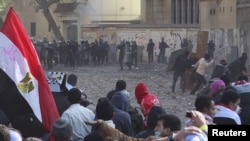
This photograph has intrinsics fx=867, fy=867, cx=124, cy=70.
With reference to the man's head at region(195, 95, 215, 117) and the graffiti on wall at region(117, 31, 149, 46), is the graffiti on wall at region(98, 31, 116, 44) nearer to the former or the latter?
the graffiti on wall at region(117, 31, 149, 46)

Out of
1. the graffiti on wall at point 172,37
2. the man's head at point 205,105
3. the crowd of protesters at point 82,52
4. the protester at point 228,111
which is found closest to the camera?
the man's head at point 205,105

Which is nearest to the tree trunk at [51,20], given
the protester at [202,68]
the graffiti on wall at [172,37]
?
the graffiti on wall at [172,37]

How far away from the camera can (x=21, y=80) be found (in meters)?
9.64

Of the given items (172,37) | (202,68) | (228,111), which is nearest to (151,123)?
(228,111)

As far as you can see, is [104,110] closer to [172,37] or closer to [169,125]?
[169,125]

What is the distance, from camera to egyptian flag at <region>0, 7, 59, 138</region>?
375 inches

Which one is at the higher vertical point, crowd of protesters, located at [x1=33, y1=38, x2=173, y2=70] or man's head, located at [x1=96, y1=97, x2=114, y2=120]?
man's head, located at [x1=96, y1=97, x2=114, y2=120]

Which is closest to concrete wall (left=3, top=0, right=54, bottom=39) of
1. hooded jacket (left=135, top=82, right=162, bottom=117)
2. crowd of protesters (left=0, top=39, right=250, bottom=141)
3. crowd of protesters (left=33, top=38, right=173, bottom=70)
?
crowd of protesters (left=33, top=38, right=173, bottom=70)

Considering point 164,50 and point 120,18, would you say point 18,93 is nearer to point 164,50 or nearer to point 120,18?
point 164,50

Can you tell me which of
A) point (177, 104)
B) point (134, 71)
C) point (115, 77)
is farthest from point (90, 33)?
point (177, 104)

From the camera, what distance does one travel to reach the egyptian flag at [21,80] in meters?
9.52

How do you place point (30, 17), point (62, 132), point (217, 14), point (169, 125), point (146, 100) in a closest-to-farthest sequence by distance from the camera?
point (169, 125), point (62, 132), point (146, 100), point (217, 14), point (30, 17)

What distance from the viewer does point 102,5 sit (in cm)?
6625

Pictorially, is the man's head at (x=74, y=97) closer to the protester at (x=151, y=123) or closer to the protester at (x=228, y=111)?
the protester at (x=151, y=123)
